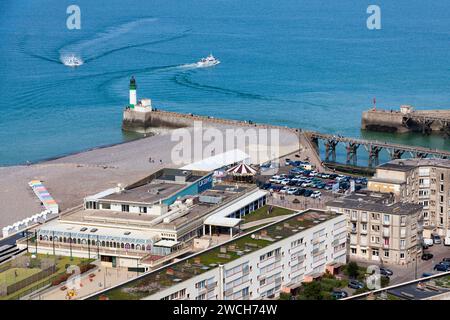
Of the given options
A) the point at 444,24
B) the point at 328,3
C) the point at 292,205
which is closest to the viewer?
the point at 292,205

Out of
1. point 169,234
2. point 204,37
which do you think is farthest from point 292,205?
point 204,37

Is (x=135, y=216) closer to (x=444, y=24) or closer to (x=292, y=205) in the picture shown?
(x=292, y=205)

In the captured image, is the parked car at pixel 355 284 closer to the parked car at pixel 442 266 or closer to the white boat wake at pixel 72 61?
the parked car at pixel 442 266

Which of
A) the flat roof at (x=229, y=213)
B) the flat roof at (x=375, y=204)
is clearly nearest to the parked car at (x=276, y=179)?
the flat roof at (x=229, y=213)

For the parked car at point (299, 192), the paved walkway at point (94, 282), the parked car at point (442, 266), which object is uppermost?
the paved walkway at point (94, 282)

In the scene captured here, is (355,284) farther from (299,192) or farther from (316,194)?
(299,192)

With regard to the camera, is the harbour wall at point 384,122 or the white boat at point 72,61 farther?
the white boat at point 72,61
